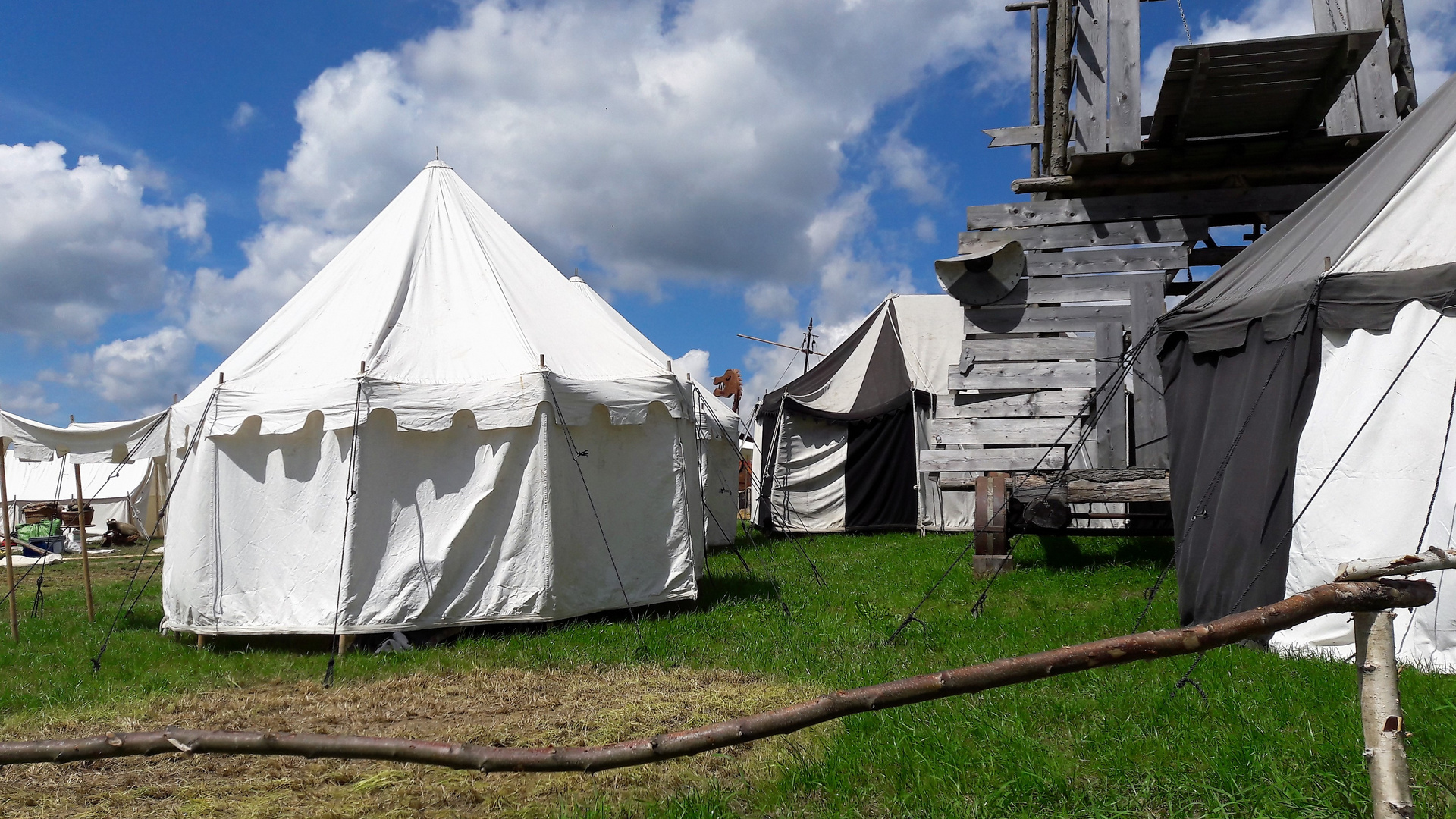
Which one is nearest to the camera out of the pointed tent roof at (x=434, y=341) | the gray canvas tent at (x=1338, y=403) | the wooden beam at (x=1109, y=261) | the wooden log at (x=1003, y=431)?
the gray canvas tent at (x=1338, y=403)

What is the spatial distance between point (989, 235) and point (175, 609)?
7819mm

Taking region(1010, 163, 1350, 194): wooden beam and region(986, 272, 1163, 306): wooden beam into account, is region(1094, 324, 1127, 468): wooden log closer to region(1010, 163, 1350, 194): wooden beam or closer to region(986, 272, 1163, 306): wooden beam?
region(986, 272, 1163, 306): wooden beam

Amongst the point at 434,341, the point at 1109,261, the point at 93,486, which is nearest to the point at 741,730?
the point at 434,341

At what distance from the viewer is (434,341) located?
7.41 m

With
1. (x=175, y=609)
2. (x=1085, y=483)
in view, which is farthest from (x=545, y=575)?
(x=1085, y=483)

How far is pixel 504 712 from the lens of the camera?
4848 millimetres

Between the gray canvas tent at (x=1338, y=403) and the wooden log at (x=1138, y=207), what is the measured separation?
2608 mm

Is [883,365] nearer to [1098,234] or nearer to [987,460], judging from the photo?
[987,460]

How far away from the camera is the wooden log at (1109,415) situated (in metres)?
8.45

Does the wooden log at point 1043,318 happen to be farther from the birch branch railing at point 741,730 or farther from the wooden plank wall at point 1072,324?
the birch branch railing at point 741,730

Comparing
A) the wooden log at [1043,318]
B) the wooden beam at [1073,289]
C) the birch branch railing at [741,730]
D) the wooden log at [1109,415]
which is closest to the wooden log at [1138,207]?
the wooden beam at [1073,289]

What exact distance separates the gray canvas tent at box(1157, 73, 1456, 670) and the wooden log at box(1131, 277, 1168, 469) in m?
2.71

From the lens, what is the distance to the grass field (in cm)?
314

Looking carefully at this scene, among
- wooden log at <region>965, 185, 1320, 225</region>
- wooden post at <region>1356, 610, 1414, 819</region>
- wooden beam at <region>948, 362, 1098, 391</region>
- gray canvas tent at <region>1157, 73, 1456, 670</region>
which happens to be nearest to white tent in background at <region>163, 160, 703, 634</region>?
wooden beam at <region>948, 362, 1098, 391</region>
